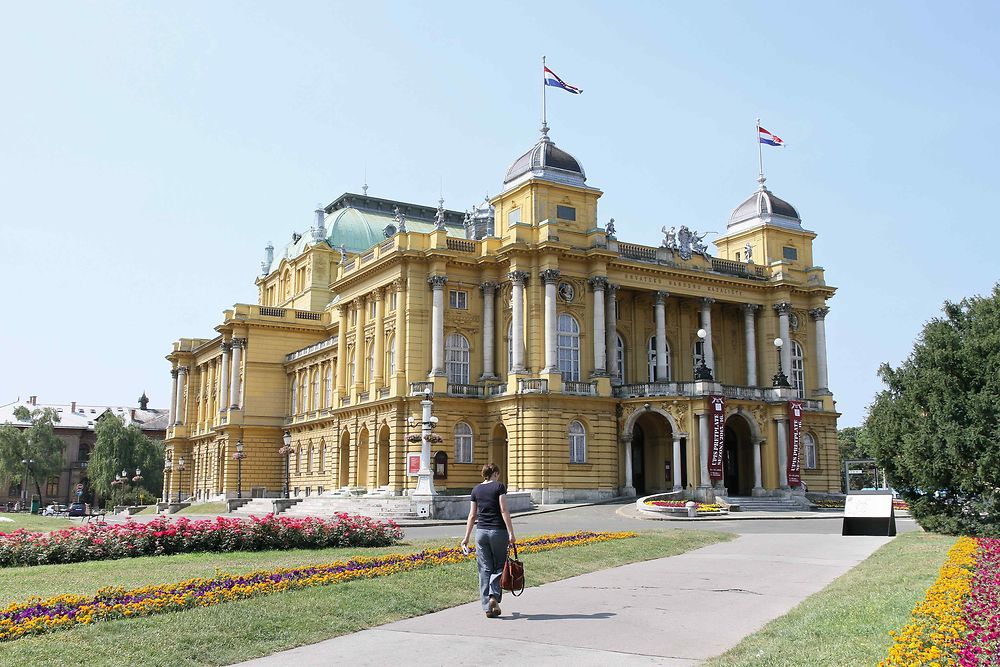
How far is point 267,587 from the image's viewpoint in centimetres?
1459

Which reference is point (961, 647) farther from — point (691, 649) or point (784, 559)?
point (784, 559)

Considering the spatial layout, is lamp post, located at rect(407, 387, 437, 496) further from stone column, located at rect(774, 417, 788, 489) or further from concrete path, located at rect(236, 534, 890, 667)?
concrete path, located at rect(236, 534, 890, 667)

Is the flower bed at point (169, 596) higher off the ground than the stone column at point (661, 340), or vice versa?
the stone column at point (661, 340)

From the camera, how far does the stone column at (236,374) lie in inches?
3078

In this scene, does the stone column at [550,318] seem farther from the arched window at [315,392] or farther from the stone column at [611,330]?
the arched window at [315,392]

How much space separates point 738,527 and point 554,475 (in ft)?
63.6

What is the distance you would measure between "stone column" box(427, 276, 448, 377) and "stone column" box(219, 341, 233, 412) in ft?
96.4

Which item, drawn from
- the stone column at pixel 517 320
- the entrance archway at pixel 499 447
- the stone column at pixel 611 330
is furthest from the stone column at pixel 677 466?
the entrance archway at pixel 499 447

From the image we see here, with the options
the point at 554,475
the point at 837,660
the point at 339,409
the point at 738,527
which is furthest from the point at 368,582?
the point at 339,409

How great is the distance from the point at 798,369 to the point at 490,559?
188 ft

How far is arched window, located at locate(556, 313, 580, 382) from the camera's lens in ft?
188

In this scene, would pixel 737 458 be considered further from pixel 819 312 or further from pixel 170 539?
pixel 170 539

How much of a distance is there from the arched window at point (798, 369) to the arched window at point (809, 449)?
3.52 meters

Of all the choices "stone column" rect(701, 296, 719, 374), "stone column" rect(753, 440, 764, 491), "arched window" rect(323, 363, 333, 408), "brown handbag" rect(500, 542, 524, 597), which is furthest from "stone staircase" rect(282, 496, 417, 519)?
"brown handbag" rect(500, 542, 524, 597)
